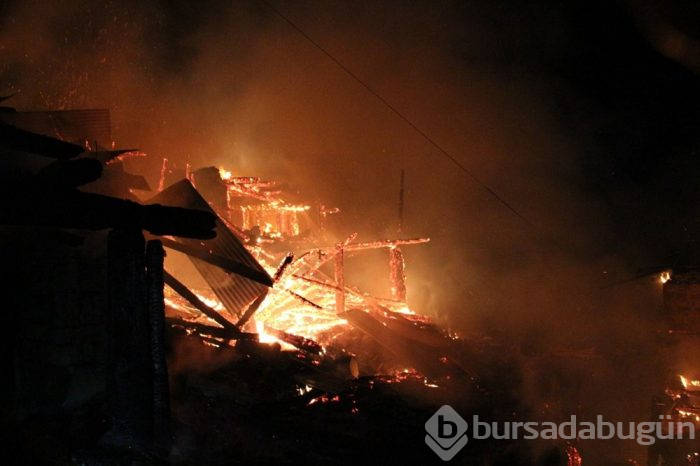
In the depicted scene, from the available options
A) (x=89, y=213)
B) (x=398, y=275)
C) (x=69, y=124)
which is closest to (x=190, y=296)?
(x=89, y=213)

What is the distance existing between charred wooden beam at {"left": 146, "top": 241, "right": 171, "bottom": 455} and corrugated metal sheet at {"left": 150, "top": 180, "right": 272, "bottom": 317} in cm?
249

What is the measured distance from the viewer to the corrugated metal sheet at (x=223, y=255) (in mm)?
8820

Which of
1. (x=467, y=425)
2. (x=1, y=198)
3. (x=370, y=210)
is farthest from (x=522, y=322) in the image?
(x=1, y=198)

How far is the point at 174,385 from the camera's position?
7.12 meters

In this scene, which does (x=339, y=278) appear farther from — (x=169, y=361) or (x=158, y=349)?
(x=158, y=349)

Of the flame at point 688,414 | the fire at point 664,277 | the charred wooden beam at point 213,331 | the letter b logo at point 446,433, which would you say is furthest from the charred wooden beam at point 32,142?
the fire at point 664,277

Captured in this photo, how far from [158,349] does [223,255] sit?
10.3ft

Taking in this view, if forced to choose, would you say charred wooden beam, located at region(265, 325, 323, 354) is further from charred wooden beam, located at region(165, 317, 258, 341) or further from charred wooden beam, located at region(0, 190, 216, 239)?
charred wooden beam, located at region(0, 190, 216, 239)

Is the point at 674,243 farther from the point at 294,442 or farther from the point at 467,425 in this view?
the point at 294,442

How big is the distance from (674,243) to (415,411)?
1685 centimetres

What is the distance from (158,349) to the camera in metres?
5.80

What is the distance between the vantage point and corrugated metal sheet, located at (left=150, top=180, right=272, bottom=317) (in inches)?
347

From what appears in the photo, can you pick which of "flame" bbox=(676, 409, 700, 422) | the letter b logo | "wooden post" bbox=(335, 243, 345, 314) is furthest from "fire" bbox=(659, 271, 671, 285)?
the letter b logo

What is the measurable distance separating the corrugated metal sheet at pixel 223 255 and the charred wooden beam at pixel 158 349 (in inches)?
98.2
